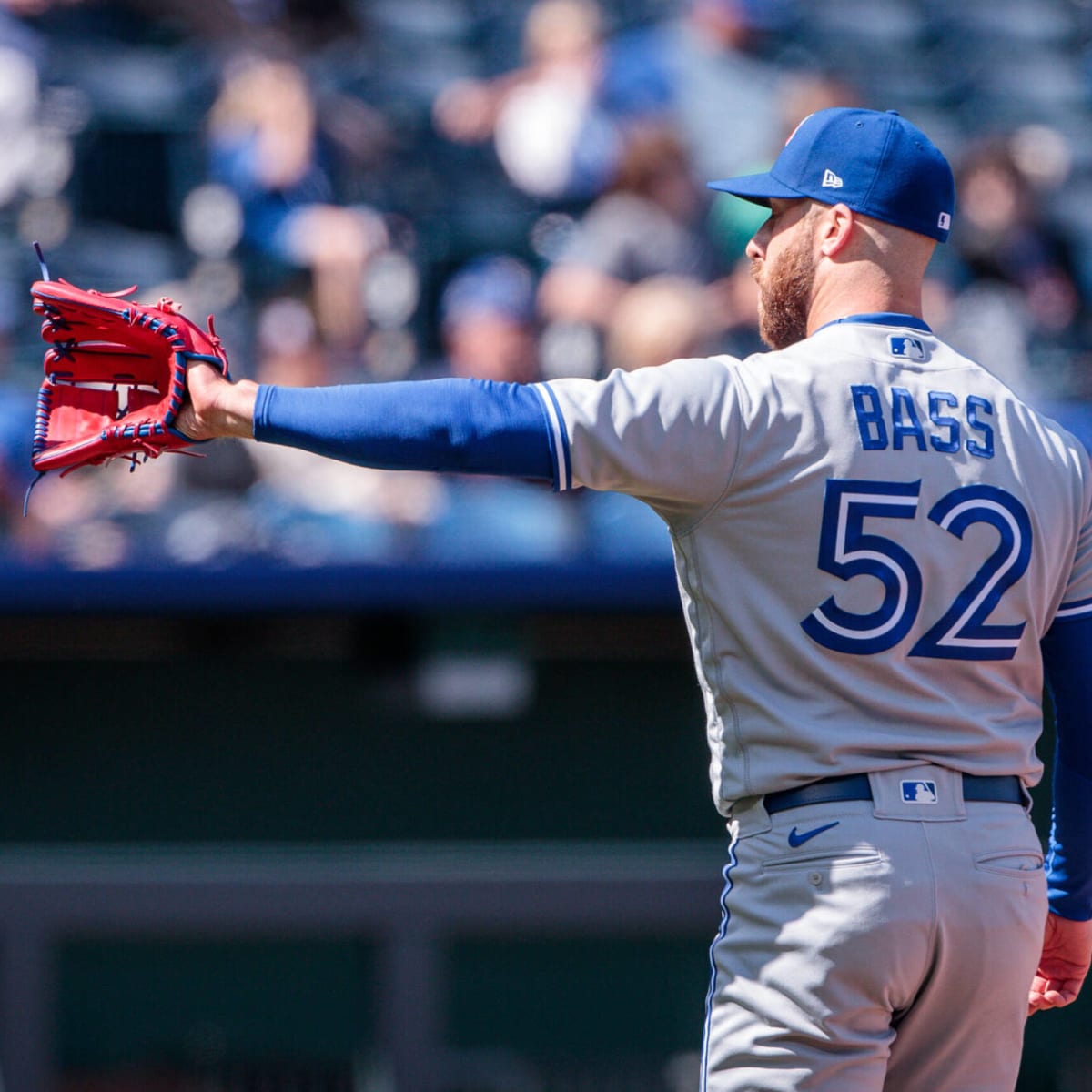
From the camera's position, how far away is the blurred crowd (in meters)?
4.55

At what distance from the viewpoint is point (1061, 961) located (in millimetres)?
2238

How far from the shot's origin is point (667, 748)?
16.0 feet

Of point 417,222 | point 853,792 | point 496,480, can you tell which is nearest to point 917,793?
point 853,792

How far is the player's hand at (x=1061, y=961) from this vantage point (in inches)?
86.8

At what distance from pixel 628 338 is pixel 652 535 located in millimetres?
702

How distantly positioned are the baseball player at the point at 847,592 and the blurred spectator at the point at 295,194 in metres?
3.25

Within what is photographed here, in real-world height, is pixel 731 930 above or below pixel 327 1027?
above

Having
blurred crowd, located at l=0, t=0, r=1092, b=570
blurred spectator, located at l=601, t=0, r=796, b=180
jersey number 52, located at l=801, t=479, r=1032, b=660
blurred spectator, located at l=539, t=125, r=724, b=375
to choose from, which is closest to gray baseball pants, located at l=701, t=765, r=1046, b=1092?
jersey number 52, located at l=801, t=479, r=1032, b=660

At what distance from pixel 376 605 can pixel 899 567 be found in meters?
2.65

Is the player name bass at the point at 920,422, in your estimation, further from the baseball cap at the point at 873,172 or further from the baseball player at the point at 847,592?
the baseball cap at the point at 873,172

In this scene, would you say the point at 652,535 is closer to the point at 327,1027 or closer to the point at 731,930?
the point at 327,1027

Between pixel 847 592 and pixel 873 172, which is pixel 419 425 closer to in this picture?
pixel 847 592

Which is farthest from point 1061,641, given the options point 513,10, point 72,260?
point 513,10

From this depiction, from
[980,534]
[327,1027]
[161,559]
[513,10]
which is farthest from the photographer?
[513,10]
